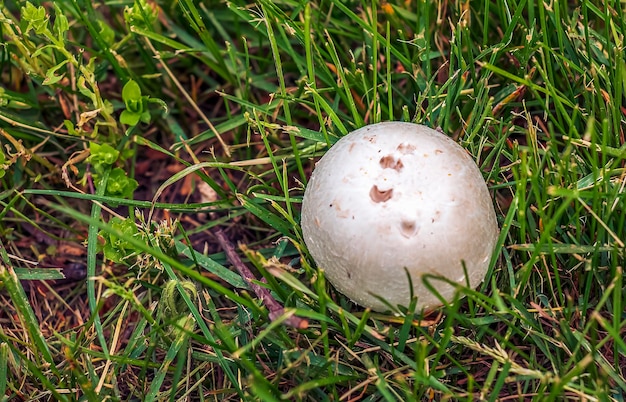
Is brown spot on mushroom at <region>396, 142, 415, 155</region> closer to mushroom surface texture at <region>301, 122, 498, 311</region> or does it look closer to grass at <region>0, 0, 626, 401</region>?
mushroom surface texture at <region>301, 122, 498, 311</region>

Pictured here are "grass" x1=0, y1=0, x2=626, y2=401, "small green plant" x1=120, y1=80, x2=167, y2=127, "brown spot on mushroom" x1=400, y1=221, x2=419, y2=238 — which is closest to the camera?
"brown spot on mushroom" x1=400, y1=221, x2=419, y2=238

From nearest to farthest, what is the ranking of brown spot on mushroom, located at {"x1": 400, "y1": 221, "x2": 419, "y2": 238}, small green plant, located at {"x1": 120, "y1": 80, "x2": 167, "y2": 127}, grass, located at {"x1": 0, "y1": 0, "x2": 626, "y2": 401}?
1. brown spot on mushroom, located at {"x1": 400, "y1": 221, "x2": 419, "y2": 238}
2. grass, located at {"x1": 0, "y1": 0, "x2": 626, "y2": 401}
3. small green plant, located at {"x1": 120, "y1": 80, "x2": 167, "y2": 127}

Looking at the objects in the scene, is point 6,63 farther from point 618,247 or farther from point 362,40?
point 618,247

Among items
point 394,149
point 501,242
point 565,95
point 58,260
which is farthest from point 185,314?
point 565,95

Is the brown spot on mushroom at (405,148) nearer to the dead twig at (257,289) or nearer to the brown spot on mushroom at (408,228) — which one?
the brown spot on mushroom at (408,228)

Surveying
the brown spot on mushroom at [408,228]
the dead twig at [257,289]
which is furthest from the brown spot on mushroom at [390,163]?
the dead twig at [257,289]

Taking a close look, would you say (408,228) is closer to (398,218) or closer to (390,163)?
(398,218)

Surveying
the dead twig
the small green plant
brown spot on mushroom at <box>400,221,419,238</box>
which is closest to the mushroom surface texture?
brown spot on mushroom at <box>400,221,419,238</box>
